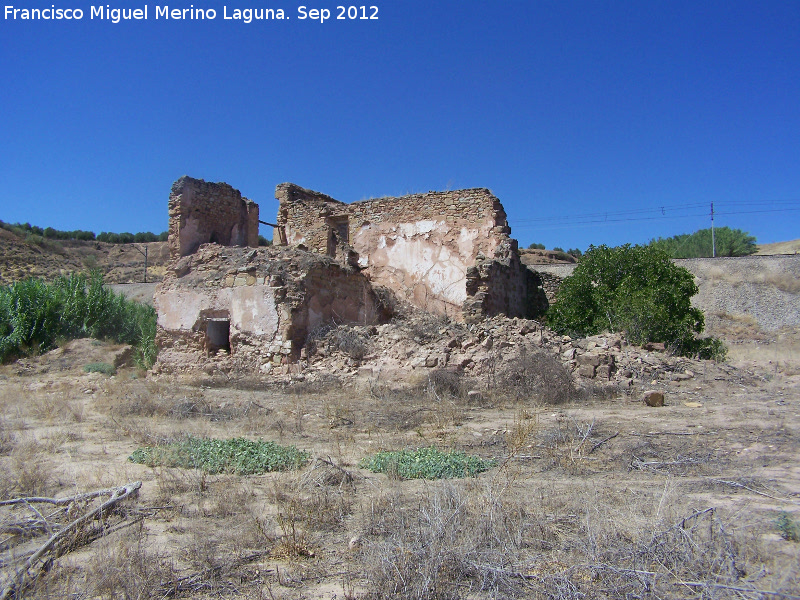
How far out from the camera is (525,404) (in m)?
8.80

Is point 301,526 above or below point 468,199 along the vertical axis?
below

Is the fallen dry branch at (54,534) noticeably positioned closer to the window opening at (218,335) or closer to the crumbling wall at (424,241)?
the window opening at (218,335)

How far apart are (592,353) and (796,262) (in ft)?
81.5

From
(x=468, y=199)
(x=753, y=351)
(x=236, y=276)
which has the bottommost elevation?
(x=753, y=351)

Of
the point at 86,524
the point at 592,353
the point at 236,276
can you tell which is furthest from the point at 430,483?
the point at 236,276

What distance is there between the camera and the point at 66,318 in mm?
18375

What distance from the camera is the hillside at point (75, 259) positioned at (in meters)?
42.0

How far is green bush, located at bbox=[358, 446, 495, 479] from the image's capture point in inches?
193

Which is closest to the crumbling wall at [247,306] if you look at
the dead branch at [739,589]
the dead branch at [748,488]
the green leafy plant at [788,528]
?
the dead branch at [748,488]

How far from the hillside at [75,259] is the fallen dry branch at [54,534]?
128 ft

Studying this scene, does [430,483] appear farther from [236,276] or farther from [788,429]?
[236,276]

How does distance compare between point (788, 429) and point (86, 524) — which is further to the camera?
point (788, 429)

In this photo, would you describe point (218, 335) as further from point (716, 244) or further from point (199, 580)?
point (716, 244)

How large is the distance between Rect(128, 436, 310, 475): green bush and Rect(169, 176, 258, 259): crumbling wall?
9.52 m
